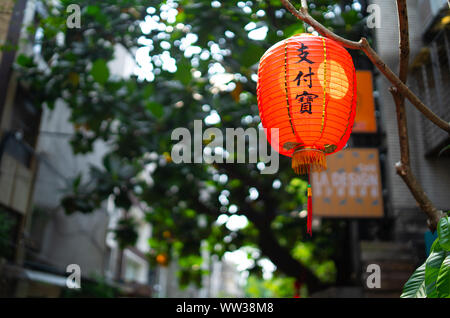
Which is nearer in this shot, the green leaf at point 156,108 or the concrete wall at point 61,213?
the green leaf at point 156,108

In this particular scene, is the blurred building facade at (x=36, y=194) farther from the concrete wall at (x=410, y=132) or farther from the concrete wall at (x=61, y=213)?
the concrete wall at (x=410, y=132)

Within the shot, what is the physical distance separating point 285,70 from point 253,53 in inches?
67.9

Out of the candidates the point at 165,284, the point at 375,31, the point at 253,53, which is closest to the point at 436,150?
the point at 375,31

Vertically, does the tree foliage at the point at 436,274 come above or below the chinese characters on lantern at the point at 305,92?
below

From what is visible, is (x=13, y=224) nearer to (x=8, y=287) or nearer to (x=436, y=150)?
(x=8, y=287)

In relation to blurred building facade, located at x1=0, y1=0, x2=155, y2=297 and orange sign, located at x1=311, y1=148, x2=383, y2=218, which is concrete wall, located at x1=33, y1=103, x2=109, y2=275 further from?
orange sign, located at x1=311, y1=148, x2=383, y2=218

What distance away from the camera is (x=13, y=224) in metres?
8.90

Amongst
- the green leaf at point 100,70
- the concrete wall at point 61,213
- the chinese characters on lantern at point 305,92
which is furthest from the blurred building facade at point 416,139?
the concrete wall at point 61,213

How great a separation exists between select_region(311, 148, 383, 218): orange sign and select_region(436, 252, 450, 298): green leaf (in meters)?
3.74

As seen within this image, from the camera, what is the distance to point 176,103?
7.85 m

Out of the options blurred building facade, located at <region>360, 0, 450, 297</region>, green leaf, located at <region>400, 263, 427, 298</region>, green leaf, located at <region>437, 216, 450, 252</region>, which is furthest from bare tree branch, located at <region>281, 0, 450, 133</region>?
blurred building facade, located at <region>360, 0, 450, 297</region>

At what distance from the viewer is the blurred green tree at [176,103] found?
603 centimetres

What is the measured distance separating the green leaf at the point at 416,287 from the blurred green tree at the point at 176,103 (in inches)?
123

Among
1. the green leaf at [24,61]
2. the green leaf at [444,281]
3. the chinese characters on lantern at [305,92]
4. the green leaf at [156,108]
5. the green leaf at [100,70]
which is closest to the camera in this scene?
the green leaf at [444,281]
